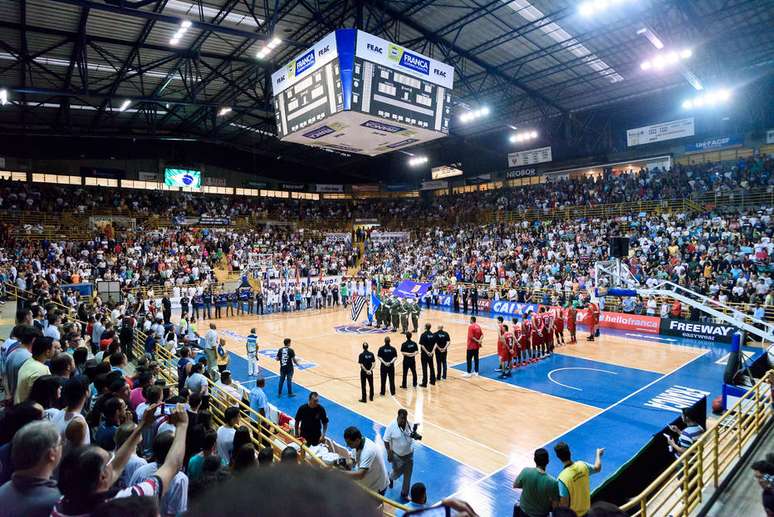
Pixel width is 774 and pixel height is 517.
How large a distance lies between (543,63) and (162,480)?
76.8 ft

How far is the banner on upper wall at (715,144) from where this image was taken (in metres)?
25.7

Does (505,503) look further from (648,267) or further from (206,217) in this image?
(206,217)

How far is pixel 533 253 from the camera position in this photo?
28.8 metres

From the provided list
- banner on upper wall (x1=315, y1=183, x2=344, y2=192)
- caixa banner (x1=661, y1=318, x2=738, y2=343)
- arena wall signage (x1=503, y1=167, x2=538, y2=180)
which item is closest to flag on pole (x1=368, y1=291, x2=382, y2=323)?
caixa banner (x1=661, y1=318, x2=738, y2=343)

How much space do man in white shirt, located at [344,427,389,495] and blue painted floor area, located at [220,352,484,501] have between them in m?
0.67

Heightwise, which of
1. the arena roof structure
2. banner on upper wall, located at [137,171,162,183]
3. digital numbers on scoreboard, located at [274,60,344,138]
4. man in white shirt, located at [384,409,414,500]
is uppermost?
the arena roof structure

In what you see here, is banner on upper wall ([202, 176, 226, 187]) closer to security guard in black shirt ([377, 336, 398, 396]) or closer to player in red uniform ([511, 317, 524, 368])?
player in red uniform ([511, 317, 524, 368])

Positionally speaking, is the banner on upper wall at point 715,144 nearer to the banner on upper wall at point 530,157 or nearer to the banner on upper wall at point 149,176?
the banner on upper wall at point 530,157

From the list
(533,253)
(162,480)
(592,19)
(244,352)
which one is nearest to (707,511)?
(162,480)

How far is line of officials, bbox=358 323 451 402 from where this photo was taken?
435 inches

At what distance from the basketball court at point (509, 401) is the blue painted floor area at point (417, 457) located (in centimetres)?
2

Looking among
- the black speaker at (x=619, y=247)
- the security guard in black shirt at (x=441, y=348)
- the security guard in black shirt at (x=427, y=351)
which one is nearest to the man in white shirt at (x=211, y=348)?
the security guard in black shirt at (x=427, y=351)

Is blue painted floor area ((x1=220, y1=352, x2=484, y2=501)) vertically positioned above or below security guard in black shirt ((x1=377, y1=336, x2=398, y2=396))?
below

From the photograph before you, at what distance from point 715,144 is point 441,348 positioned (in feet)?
78.6
